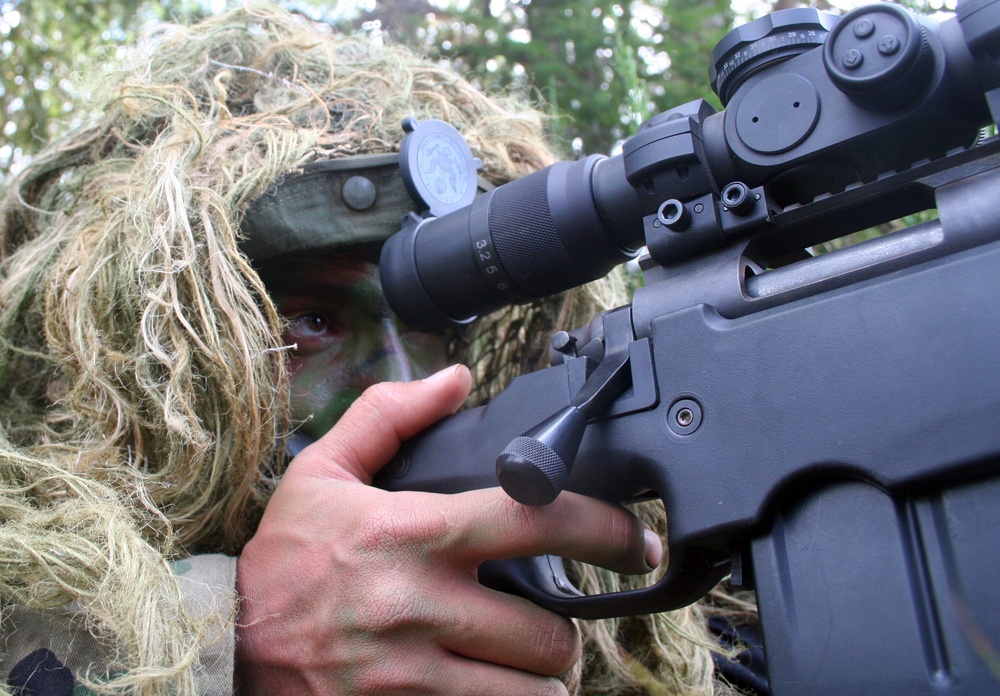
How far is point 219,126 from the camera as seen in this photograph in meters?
1.82

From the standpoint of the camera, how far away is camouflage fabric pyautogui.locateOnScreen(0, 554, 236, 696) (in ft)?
3.92

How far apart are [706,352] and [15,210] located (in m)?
1.66

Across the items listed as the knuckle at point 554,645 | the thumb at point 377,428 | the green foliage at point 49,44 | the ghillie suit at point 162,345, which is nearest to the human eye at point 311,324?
the ghillie suit at point 162,345

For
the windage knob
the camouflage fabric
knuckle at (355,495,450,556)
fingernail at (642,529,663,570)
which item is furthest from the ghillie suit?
the windage knob

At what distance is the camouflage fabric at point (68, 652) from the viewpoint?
1.20 m

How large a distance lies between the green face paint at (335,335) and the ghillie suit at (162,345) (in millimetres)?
93

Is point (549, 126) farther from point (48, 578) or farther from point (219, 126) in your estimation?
point (48, 578)

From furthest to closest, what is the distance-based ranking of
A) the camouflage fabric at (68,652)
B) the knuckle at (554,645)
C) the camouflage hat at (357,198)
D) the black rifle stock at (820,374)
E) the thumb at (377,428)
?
the camouflage hat at (357,198) → the thumb at (377,428) → the knuckle at (554,645) → the camouflage fabric at (68,652) → the black rifle stock at (820,374)

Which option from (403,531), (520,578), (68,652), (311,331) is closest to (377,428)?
(403,531)

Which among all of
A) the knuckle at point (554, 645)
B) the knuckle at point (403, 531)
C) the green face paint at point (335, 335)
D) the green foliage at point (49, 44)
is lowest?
the knuckle at point (554, 645)

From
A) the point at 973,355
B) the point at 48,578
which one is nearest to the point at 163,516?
the point at 48,578

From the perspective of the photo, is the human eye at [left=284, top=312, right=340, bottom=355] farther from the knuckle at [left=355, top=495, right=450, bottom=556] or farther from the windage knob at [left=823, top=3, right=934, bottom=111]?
the windage knob at [left=823, top=3, right=934, bottom=111]

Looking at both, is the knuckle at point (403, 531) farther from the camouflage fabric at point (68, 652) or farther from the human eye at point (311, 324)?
the human eye at point (311, 324)

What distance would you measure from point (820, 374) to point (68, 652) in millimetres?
1071
